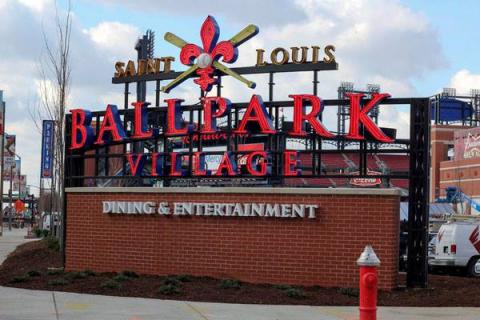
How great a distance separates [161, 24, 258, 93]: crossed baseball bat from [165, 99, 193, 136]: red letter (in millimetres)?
2332

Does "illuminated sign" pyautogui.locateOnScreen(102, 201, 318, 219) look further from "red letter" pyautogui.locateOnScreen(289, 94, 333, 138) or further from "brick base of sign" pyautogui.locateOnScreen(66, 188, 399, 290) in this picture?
"red letter" pyautogui.locateOnScreen(289, 94, 333, 138)

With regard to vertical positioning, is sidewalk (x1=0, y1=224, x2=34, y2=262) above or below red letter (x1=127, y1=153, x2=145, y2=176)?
below

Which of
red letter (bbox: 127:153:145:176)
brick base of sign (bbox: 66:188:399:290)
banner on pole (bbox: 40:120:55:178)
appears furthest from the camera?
banner on pole (bbox: 40:120:55:178)

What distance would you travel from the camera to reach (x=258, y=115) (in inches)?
698

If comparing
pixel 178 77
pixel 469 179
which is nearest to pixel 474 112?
pixel 469 179

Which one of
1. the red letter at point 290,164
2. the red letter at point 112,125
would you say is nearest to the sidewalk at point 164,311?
the red letter at point 290,164

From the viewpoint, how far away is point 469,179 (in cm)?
9756

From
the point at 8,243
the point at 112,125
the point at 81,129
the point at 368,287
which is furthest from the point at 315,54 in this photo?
the point at 8,243

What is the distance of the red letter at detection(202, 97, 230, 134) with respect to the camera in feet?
59.8

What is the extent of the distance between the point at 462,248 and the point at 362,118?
8.69 m

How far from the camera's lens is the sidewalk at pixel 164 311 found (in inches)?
488

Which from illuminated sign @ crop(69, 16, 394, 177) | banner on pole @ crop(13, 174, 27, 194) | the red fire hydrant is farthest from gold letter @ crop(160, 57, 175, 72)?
banner on pole @ crop(13, 174, 27, 194)

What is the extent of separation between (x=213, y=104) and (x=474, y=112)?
89.7 meters

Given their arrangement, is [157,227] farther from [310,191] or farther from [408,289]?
[408,289]
